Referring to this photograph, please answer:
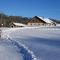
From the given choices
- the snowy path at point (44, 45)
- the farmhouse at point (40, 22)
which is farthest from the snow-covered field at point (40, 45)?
the farmhouse at point (40, 22)

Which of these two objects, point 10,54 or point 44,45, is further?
point 44,45

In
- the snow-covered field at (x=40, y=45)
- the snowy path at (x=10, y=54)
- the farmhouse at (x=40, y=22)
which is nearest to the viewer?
the snowy path at (x=10, y=54)

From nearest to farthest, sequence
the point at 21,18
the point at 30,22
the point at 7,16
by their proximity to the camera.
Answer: the point at 30,22, the point at 7,16, the point at 21,18

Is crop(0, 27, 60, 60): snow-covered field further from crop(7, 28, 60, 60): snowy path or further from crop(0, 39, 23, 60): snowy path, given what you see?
crop(0, 39, 23, 60): snowy path

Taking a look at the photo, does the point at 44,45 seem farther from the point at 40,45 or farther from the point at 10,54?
the point at 10,54

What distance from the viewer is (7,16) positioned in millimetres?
109562

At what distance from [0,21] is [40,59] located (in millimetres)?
80083

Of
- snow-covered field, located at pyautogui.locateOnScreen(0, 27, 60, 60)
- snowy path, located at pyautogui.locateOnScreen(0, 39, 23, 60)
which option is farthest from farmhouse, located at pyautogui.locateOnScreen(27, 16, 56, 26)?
snowy path, located at pyautogui.locateOnScreen(0, 39, 23, 60)

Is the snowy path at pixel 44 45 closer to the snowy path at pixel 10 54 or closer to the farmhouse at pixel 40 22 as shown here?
the snowy path at pixel 10 54

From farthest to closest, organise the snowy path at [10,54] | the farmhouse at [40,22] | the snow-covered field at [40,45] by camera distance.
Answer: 1. the farmhouse at [40,22]
2. the snow-covered field at [40,45]
3. the snowy path at [10,54]

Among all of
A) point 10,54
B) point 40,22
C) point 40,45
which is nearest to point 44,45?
point 40,45

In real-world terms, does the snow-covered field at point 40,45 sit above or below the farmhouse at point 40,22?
below

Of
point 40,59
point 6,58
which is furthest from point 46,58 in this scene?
point 6,58

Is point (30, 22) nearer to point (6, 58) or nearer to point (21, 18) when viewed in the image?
point (21, 18)
